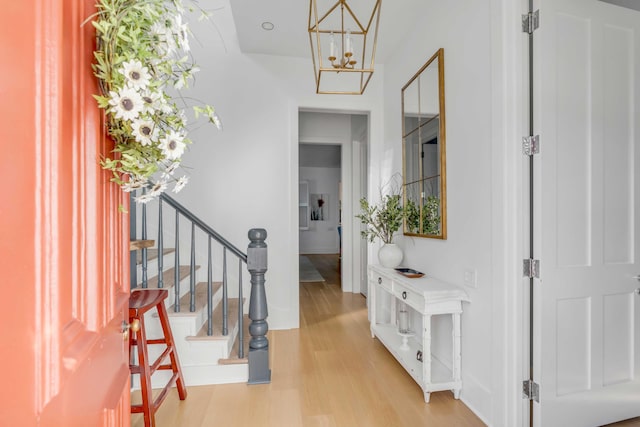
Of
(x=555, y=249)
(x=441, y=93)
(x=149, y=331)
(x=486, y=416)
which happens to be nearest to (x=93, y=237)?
(x=149, y=331)

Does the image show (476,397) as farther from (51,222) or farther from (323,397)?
(51,222)

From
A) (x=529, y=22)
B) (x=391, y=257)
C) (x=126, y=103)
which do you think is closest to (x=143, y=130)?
(x=126, y=103)

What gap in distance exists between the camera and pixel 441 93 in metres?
2.32

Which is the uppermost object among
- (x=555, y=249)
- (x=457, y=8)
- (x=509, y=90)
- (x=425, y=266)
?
(x=457, y=8)

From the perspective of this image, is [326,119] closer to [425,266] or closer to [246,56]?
[246,56]

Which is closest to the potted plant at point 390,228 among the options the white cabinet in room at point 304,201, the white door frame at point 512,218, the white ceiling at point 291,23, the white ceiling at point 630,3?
the white door frame at point 512,218

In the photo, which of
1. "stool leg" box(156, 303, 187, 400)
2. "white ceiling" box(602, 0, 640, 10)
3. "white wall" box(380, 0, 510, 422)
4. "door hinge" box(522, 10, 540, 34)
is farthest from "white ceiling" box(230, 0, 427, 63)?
"stool leg" box(156, 303, 187, 400)

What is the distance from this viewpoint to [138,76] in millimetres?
687

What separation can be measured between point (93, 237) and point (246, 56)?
10.4 ft

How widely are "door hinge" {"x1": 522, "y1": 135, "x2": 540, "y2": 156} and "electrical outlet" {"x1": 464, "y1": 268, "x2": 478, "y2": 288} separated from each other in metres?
0.77

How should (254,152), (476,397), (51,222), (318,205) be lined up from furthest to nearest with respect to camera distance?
(318,205)
(254,152)
(476,397)
(51,222)

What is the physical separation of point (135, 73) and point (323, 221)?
9.02 m

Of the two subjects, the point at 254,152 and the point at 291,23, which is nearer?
the point at 291,23

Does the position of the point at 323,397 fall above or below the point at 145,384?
below
